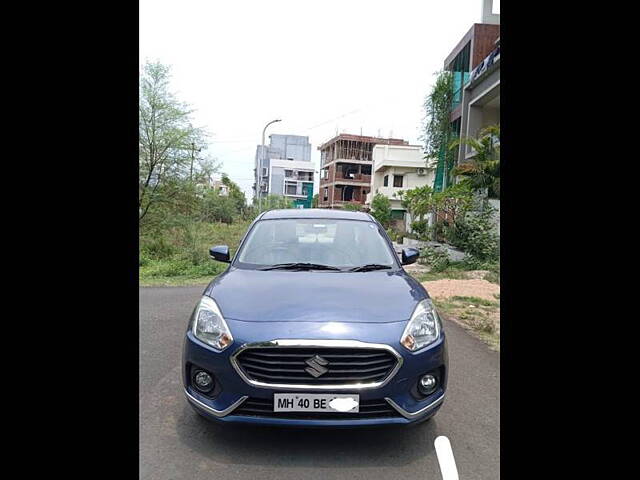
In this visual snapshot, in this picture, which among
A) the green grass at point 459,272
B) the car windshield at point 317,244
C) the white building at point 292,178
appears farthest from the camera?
the white building at point 292,178

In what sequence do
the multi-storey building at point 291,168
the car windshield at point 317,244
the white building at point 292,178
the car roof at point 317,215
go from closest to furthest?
the car windshield at point 317,244
the car roof at point 317,215
the multi-storey building at point 291,168
the white building at point 292,178

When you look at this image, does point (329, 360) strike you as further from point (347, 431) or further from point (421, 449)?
point (421, 449)

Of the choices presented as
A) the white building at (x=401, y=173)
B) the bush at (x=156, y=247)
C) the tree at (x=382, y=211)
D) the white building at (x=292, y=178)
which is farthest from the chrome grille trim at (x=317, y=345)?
the white building at (x=292, y=178)

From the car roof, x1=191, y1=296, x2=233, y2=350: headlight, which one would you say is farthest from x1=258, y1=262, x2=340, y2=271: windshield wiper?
the car roof

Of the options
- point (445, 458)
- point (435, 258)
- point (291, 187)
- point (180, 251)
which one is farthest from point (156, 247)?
point (291, 187)

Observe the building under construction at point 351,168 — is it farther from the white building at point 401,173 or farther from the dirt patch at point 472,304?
the dirt patch at point 472,304

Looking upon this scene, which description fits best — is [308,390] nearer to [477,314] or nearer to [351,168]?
[477,314]

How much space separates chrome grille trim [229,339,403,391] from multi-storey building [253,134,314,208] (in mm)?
70159

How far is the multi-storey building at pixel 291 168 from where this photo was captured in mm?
77188

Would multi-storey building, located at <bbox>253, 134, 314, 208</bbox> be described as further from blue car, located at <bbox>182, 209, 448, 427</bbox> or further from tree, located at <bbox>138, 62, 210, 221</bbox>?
blue car, located at <bbox>182, 209, 448, 427</bbox>

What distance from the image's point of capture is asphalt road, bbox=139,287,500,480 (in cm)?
234
